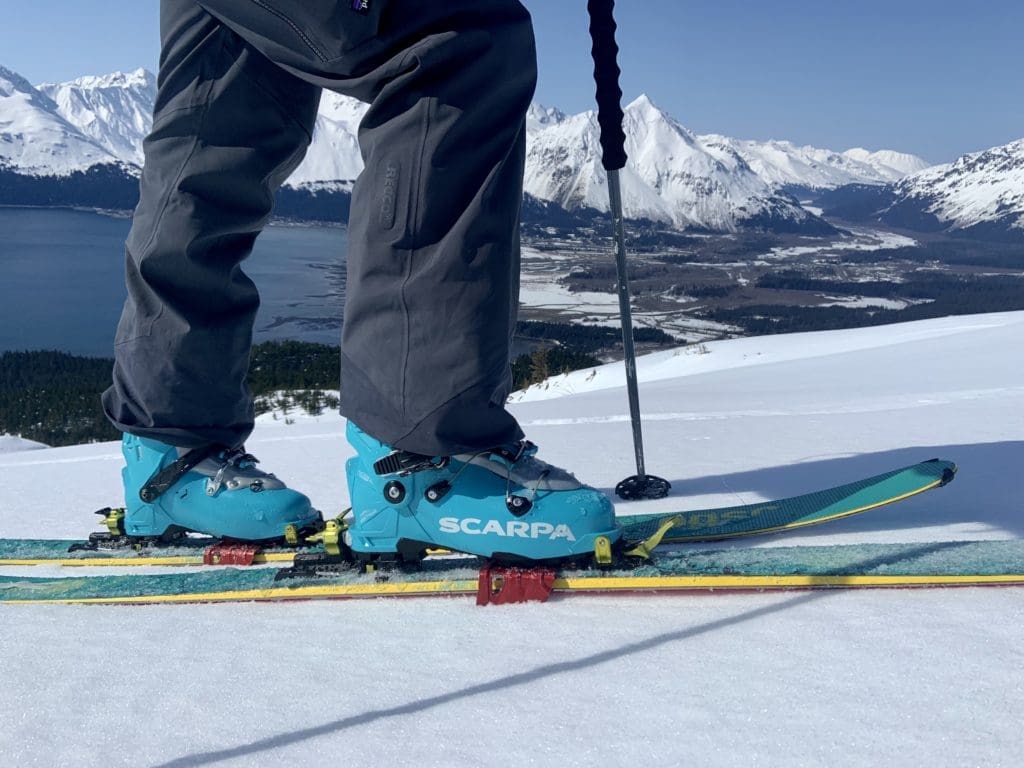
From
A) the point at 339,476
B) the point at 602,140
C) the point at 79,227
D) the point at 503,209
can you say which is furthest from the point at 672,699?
the point at 79,227

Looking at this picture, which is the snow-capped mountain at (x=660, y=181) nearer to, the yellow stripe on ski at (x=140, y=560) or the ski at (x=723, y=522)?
the ski at (x=723, y=522)

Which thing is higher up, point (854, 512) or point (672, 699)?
point (854, 512)

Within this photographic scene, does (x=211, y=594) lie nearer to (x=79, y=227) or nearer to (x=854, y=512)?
(x=854, y=512)

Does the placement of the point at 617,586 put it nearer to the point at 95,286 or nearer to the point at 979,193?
the point at 95,286

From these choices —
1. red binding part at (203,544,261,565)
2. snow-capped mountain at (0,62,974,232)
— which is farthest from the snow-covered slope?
red binding part at (203,544,261,565)

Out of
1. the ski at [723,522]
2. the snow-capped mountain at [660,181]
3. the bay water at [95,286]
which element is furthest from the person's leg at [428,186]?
the snow-capped mountain at [660,181]

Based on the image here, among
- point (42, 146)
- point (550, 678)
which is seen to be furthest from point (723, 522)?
point (42, 146)

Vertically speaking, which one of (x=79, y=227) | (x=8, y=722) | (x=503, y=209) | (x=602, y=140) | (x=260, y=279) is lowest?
(x=8, y=722)
